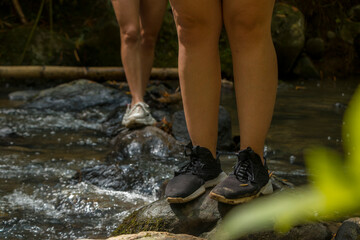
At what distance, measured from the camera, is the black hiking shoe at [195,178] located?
1.77 m

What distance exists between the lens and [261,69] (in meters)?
1.71

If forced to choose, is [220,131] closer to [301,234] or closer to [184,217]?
[184,217]

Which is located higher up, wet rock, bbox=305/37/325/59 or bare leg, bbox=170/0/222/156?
bare leg, bbox=170/0/222/156

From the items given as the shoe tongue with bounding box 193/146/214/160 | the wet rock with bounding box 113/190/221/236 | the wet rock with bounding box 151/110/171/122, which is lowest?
the wet rock with bounding box 151/110/171/122

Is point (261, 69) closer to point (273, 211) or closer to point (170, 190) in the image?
point (170, 190)

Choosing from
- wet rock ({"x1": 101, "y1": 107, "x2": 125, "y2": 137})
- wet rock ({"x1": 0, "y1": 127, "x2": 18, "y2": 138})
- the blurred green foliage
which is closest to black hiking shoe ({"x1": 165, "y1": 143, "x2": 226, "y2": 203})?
the blurred green foliage

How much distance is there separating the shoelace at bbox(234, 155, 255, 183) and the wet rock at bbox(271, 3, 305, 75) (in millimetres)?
7240

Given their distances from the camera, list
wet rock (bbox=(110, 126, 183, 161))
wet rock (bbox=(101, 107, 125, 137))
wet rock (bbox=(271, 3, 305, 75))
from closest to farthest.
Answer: wet rock (bbox=(110, 126, 183, 161)) < wet rock (bbox=(101, 107, 125, 137)) < wet rock (bbox=(271, 3, 305, 75))

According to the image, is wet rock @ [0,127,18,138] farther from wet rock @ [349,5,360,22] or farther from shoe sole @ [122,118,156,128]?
wet rock @ [349,5,360,22]

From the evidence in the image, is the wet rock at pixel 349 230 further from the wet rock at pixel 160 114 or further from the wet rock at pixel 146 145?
the wet rock at pixel 160 114

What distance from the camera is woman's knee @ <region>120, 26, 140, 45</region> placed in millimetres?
3688

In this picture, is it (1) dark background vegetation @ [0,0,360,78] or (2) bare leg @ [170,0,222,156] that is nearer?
(2) bare leg @ [170,0,222,156]

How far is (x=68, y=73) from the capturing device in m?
6.98

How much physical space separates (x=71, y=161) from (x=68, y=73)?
3.73m
